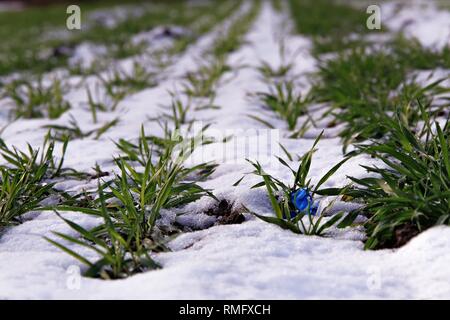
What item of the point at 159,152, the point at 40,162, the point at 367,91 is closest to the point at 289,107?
the point at 367,91

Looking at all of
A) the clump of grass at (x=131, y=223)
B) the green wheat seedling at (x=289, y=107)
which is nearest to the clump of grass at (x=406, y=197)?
the clump of grass at (x=131, y=223)

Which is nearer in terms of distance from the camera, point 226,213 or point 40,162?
point 226,213

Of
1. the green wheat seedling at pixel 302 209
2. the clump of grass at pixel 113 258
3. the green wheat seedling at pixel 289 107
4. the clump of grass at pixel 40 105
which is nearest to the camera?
the clump of grass at pixel 113 258

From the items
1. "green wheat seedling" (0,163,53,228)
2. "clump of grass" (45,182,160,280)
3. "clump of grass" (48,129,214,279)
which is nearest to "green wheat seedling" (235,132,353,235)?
"clump of grass" (48,129,214,279)

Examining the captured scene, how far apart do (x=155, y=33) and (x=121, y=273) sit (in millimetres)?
6933

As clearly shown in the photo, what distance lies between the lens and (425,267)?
1462 millimetres

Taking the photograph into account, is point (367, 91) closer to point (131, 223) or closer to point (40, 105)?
point (131, 223)

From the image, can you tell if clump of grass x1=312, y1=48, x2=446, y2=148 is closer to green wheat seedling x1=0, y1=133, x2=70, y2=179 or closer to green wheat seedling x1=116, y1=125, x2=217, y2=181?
green wheat seedling x1=116, y1=125, x2=217, y2=181

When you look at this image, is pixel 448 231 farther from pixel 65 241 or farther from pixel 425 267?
pixel 65 241

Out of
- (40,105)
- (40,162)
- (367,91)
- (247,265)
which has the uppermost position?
(367,91)

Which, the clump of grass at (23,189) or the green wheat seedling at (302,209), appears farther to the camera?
the clump of grass at (23,189)

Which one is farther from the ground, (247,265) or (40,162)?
(40,162)

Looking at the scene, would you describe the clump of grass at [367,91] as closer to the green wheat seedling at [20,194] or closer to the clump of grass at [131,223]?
the clump of grass at [131,223]

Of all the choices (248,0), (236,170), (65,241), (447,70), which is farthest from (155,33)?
(248,0)
